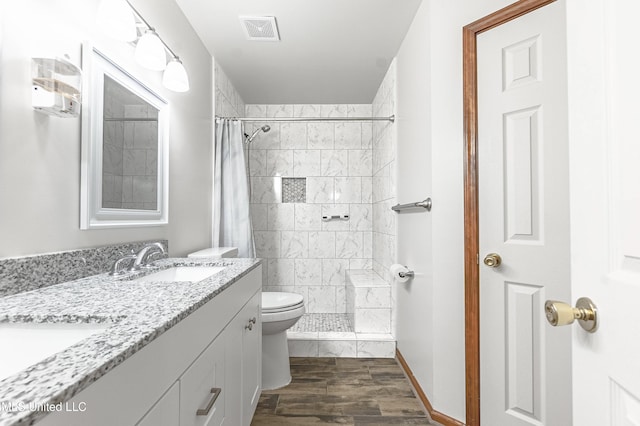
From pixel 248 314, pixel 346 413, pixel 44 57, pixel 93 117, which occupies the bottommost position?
pixel 346 413

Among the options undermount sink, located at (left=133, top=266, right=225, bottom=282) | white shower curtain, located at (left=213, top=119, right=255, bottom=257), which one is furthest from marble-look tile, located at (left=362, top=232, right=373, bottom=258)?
undermount sink, located at (left=133, top=266, right=225, bottom=282)

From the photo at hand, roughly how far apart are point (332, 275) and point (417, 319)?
1.58 meters

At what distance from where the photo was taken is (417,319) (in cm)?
199

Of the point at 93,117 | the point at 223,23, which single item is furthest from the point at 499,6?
the point at 93,117

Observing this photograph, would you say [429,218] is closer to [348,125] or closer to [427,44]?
[427,44]

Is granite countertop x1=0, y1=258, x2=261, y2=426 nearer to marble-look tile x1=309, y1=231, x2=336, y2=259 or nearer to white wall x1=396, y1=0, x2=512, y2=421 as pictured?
white wall x1=396, y1=0, x2=512, y2=421

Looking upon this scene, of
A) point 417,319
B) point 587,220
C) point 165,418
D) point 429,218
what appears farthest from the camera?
point 417,319

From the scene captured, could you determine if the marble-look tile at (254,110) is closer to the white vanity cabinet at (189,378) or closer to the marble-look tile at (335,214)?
the marble-look tile at (335,214)

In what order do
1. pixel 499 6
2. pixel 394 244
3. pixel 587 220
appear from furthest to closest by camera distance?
pixel 394 244 < pixel 499 6 < pixel 587 220

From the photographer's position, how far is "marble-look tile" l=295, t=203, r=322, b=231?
3.52 m

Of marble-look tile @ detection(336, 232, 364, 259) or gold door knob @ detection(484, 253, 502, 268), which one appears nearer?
gold door knob @ detection(484, 253, 502, 268)

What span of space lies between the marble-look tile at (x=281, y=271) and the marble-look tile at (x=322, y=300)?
0.27 metres

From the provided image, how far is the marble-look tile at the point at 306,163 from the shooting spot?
3.53 metres

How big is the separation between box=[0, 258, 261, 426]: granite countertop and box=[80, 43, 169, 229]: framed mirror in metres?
0.31
